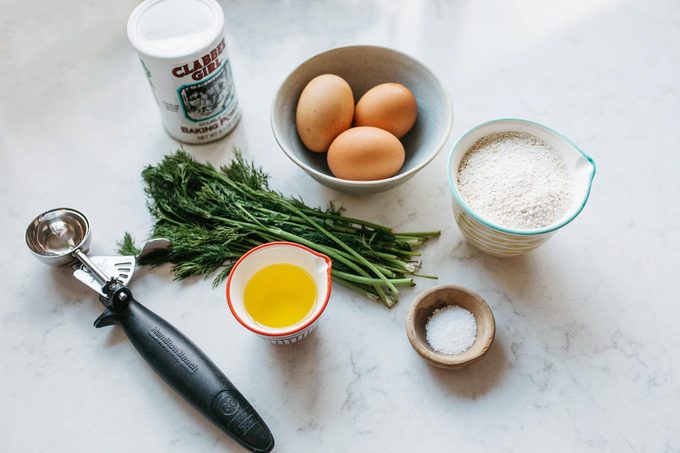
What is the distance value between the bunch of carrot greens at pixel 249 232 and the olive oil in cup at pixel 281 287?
86 mm

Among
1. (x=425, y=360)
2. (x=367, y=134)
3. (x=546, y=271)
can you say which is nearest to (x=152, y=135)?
(x=367, y=134)

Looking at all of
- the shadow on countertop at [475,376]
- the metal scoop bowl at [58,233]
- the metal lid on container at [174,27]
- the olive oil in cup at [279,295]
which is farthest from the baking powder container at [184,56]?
the shadow on countertop at [475,376]

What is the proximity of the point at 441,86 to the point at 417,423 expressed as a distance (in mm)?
582

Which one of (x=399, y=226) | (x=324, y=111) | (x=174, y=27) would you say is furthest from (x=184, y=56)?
(x=399, y=226)

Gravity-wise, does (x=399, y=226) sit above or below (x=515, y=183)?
below

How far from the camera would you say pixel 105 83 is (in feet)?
4.08

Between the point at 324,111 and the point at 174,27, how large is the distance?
299 mm

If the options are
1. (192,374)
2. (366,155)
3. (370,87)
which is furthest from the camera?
(370,87)

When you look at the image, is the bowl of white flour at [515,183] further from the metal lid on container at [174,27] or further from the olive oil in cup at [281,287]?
the metal lid on container at [174,27]

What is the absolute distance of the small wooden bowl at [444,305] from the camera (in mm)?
869

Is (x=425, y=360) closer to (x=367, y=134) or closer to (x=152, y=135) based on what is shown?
(x=367, y=134)

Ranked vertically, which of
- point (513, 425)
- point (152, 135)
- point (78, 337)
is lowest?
point (513, 425)

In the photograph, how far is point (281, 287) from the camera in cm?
91

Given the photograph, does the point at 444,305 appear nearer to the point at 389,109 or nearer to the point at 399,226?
the point at 399,226
